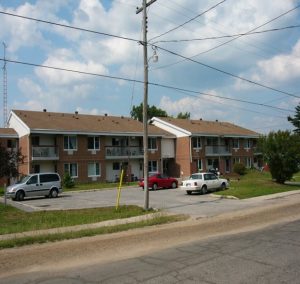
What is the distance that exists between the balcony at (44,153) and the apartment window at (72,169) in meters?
1.74

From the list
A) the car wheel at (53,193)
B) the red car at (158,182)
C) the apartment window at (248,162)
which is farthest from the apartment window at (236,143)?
the car wheel at (53,193)

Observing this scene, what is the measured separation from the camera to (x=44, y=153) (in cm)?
4106

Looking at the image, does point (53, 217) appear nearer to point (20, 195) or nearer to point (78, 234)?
point (78, 234)

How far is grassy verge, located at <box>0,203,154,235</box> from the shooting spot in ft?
49.4

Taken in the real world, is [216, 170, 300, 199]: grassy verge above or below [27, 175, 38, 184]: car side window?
below

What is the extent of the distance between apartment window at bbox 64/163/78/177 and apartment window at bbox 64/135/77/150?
167 centimetres

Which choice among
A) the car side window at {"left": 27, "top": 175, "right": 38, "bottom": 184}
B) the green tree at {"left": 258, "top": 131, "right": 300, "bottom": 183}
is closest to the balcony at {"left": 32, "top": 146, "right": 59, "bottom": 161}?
the car side window at {"left": 27, "top": 175, "right": 38, "bottom": 184}

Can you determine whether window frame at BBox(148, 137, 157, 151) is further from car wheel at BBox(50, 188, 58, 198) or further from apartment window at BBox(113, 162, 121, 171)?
car wheel at BBox(50, 188, 58, 198)

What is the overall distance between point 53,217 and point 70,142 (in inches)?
1036

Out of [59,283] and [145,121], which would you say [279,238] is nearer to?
[59,283]

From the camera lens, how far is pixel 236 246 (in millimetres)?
10578

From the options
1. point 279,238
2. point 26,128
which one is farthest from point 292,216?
point 26,128

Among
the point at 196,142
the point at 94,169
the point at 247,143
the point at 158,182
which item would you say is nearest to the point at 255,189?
the point at 158,182

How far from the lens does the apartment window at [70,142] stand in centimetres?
4303
